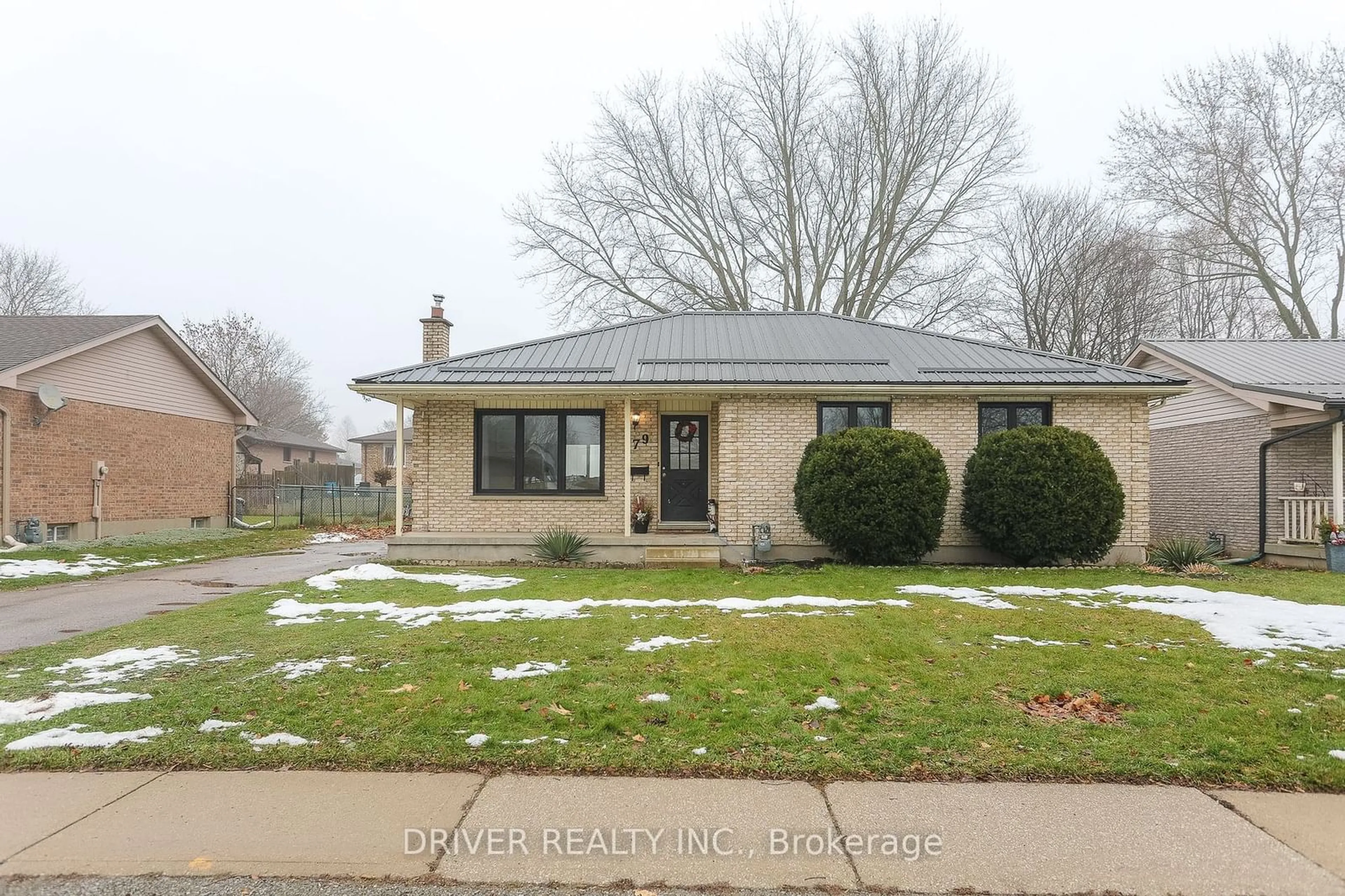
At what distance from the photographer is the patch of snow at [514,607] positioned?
644 centimetres

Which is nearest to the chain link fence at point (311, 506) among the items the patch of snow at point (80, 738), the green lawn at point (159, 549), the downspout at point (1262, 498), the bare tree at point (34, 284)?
the green lawn at point (159, 549)

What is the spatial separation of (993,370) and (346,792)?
10789mm

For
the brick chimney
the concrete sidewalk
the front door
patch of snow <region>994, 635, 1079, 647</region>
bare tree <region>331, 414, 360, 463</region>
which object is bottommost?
the concrete sidewalk

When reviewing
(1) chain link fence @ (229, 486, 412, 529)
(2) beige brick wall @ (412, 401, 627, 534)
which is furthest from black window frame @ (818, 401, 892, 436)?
(1) chain link fence @ (229, 486, 412, 529)

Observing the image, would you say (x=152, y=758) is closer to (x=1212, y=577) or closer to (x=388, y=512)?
(x=1212, y=577)

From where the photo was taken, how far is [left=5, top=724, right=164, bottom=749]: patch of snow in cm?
341

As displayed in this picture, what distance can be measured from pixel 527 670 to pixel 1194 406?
600 inches

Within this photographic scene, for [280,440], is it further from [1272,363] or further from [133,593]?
[1272,363]

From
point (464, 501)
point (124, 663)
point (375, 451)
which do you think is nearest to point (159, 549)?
point (464, 501)

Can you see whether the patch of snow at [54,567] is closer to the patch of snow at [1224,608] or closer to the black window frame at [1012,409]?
the patch of snow at [1224,608]

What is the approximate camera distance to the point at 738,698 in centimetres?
411

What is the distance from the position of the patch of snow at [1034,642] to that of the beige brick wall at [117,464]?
16.3 meters

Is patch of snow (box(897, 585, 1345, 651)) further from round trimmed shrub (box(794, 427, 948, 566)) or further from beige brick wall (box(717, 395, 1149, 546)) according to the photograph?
beige brick wall (box(717, 395, 1149, 546))

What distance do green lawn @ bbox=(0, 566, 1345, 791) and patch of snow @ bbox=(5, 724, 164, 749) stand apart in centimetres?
6
